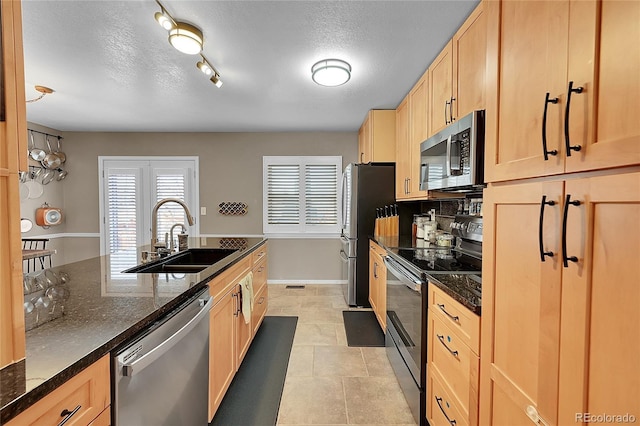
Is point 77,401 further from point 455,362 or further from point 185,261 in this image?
point 185,261

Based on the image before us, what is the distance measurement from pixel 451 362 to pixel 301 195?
362cm

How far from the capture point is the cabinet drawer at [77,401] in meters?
0.63

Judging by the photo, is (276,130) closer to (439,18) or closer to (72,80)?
(72,80)

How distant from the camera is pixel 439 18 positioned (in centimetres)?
187

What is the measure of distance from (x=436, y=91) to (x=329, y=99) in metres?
1.27

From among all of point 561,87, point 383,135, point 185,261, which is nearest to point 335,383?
point 185,261

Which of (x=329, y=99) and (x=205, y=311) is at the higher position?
(x=329, y=99)

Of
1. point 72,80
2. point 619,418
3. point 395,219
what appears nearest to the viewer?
point 619,418

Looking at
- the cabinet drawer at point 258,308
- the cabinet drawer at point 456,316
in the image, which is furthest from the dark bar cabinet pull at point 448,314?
the cabinet drawer at point 258,308

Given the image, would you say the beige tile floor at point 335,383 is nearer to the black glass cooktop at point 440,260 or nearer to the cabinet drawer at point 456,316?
the cabinet drawer at point 456,316

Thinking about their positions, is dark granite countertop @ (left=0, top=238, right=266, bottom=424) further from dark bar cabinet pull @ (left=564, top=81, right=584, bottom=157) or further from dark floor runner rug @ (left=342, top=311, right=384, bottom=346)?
dark floor runner rug @ (left=342, top=311, right=384, bottom=346)

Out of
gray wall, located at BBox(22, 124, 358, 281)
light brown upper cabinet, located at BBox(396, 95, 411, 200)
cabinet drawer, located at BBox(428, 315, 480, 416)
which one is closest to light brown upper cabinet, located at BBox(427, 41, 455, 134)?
light brown upper cabinet, located at BBox(396, 95, 411, 200)

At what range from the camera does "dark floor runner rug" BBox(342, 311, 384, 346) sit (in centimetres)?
280

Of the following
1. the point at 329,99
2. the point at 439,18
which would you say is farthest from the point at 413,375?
the point at 329,99
